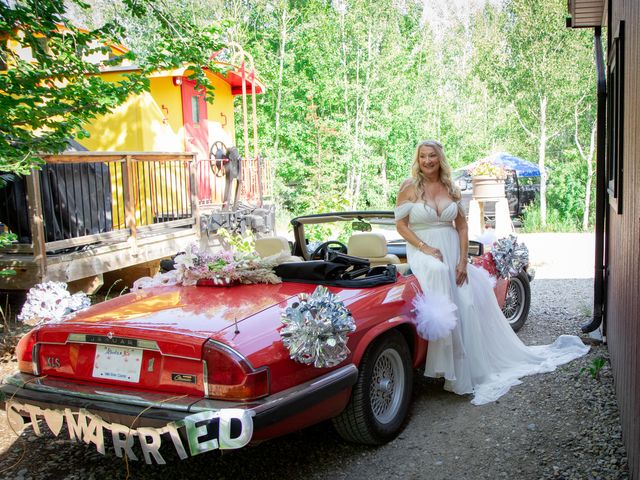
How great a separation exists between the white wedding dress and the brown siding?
0.83m

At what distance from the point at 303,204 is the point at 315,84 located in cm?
542

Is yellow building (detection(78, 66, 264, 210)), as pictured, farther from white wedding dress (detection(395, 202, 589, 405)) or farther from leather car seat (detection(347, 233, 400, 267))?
white wedding dress (detection(395, 202, 589, 405))

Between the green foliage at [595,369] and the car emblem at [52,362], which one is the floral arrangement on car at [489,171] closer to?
the green foliage at [595,369]

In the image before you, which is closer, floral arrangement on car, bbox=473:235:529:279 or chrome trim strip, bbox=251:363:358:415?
chrome trim strip, bbox=251:363:358:415

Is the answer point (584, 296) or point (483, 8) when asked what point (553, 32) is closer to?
point (483, 8)

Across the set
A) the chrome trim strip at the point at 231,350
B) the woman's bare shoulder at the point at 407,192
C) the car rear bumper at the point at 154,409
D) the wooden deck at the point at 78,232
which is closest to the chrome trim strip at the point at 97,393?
the car rear bumper at the point at 154,409

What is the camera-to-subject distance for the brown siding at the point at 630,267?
3.30 metres

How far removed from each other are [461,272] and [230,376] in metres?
2.54

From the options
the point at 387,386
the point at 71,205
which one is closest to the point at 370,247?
the point at 387,386

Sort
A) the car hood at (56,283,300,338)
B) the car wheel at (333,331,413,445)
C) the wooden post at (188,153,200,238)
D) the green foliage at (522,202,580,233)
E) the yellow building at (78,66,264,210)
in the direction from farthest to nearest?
1. the green foliage at (522,202,580,233)
2. the yellow building at (78,66,264,210)
3. the wooden post at (188,153,200,238)
4. the car wheel at (333,331,413,445)
5. the car hood at (56,283,300,338)

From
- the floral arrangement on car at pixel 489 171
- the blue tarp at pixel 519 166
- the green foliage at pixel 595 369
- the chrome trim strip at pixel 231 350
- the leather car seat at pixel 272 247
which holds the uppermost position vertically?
the blue tarp at pixel 519 166

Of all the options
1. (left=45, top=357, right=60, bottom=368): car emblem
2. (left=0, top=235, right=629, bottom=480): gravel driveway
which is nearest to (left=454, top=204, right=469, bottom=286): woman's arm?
(left=0, top=235, right=629, bottom=480): gravel driveway

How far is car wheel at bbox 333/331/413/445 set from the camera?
379cm

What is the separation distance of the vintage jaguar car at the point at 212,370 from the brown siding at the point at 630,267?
53.7 inches
